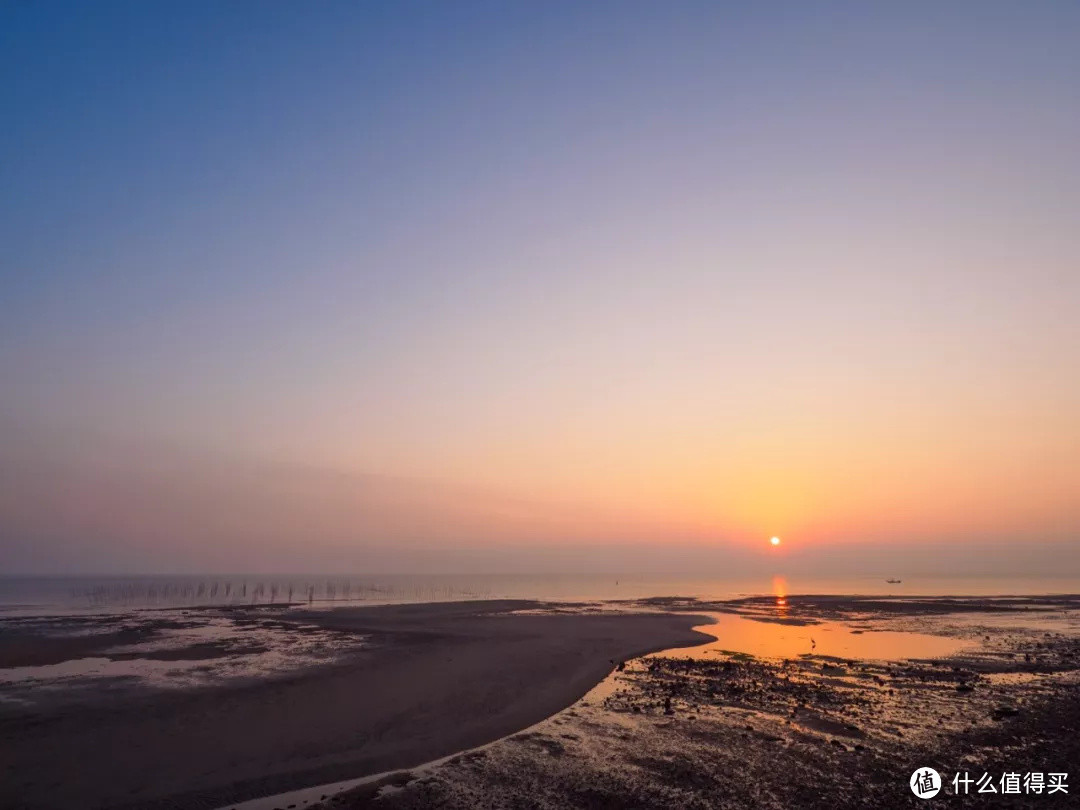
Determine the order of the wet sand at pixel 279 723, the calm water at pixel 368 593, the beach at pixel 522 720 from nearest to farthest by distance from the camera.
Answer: the beach at pixel 522 720, the wet sand at pixel 279 723, the calm water at pixel 368 593

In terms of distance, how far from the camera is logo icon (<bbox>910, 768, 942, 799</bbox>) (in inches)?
511

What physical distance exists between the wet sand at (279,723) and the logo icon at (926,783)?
10812 mm

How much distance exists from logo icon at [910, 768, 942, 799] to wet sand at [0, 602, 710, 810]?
10812mm

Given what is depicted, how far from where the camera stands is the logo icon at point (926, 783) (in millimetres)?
12984

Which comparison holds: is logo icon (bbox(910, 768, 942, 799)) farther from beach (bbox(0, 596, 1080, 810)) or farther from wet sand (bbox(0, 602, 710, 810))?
wet sand (bbox(0, 602, 710, 810))

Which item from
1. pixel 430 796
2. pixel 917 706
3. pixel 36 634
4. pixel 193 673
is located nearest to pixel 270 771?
pixel 430 796

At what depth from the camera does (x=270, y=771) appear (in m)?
15.2

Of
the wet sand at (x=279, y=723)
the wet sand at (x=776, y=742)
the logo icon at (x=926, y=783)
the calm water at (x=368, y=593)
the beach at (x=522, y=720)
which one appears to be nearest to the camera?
the logo icon at (x=926, y=783)

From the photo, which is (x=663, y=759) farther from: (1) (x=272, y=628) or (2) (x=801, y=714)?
(1) (x=272, y=628)

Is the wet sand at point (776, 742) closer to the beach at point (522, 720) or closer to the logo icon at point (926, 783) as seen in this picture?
the beach at point (522, 720)

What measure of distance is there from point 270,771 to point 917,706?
20.3 metres

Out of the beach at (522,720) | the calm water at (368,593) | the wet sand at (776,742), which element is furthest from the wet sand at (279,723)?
the calm water at (368,593)

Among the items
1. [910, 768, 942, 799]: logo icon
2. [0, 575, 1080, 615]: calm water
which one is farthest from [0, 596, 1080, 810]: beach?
[0, 575, 1080, 615]: calm water

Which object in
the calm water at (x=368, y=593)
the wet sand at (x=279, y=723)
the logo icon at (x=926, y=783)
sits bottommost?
the calm water at (x=368, y=593)
